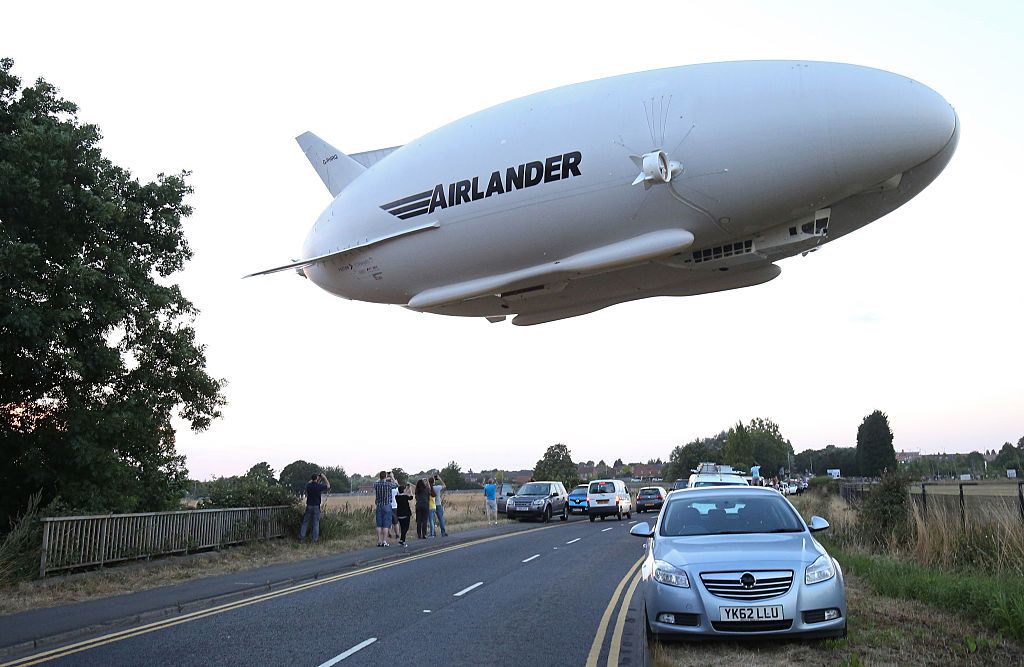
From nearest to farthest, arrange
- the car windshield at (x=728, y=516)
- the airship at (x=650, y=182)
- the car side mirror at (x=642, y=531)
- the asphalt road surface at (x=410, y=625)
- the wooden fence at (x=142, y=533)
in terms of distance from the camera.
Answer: the asphalt road surface at (x=410, y=625) → the car windshield at (x=728, y=516) → the airship at (x=650, y=182) → the car side mirror at (x=642, y=531) → the wooden fence at (x=142, y=533)

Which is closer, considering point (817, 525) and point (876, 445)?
point (817, 525)

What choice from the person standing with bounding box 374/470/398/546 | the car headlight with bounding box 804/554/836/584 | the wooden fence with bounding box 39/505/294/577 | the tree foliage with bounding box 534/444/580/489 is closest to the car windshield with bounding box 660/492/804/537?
the car headlight with bounding box 804/554/836/584

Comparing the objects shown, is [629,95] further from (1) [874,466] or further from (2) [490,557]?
(1) [874,466]

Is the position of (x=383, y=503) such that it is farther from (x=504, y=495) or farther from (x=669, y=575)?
(x=504, y=495)

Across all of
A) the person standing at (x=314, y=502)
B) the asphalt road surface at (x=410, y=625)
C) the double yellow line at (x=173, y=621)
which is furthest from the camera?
the person standing at (x=314, y=502)

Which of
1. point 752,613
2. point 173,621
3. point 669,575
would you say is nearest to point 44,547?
point 173,621

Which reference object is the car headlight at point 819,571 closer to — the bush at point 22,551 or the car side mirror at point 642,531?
the car side mirror at point 642,531

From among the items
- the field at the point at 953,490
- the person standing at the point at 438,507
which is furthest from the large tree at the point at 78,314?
the field at the point at 953,490

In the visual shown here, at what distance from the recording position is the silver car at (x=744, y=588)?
7.20m

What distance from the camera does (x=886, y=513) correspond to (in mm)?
17328

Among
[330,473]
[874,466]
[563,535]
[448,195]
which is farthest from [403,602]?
[330,473]

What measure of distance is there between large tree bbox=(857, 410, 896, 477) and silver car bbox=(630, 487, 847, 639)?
122 meters

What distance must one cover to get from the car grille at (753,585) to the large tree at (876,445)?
401 feet

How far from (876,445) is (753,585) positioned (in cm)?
12533
